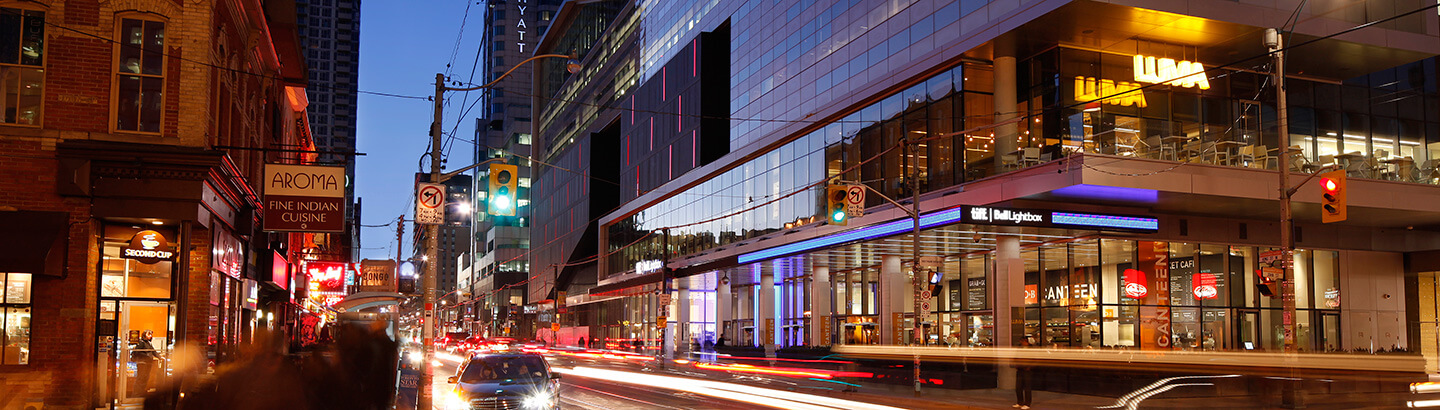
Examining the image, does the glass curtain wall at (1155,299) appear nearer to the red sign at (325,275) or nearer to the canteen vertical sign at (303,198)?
the canteen vertical sign at (303,198)

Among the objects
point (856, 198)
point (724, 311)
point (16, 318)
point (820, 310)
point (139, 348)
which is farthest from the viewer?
point (724, 311)

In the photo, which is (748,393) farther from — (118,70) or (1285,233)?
(118,70)

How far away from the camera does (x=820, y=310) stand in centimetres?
4825

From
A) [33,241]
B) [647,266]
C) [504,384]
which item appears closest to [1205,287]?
[504,384]

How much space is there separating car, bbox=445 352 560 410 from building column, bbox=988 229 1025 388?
1878cm

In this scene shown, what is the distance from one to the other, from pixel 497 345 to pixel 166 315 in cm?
2663

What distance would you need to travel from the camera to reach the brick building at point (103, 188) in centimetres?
1914

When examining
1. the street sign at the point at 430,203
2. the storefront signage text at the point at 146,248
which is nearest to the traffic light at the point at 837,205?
the street sign at the point at 430,203

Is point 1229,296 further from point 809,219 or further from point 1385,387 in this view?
point 809,219

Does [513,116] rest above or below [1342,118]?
above

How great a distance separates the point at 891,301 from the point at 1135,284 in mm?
9813

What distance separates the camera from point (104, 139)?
64.5ft

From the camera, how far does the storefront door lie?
2059cm

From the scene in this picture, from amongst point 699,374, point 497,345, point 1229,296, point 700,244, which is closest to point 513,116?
point 700,244
